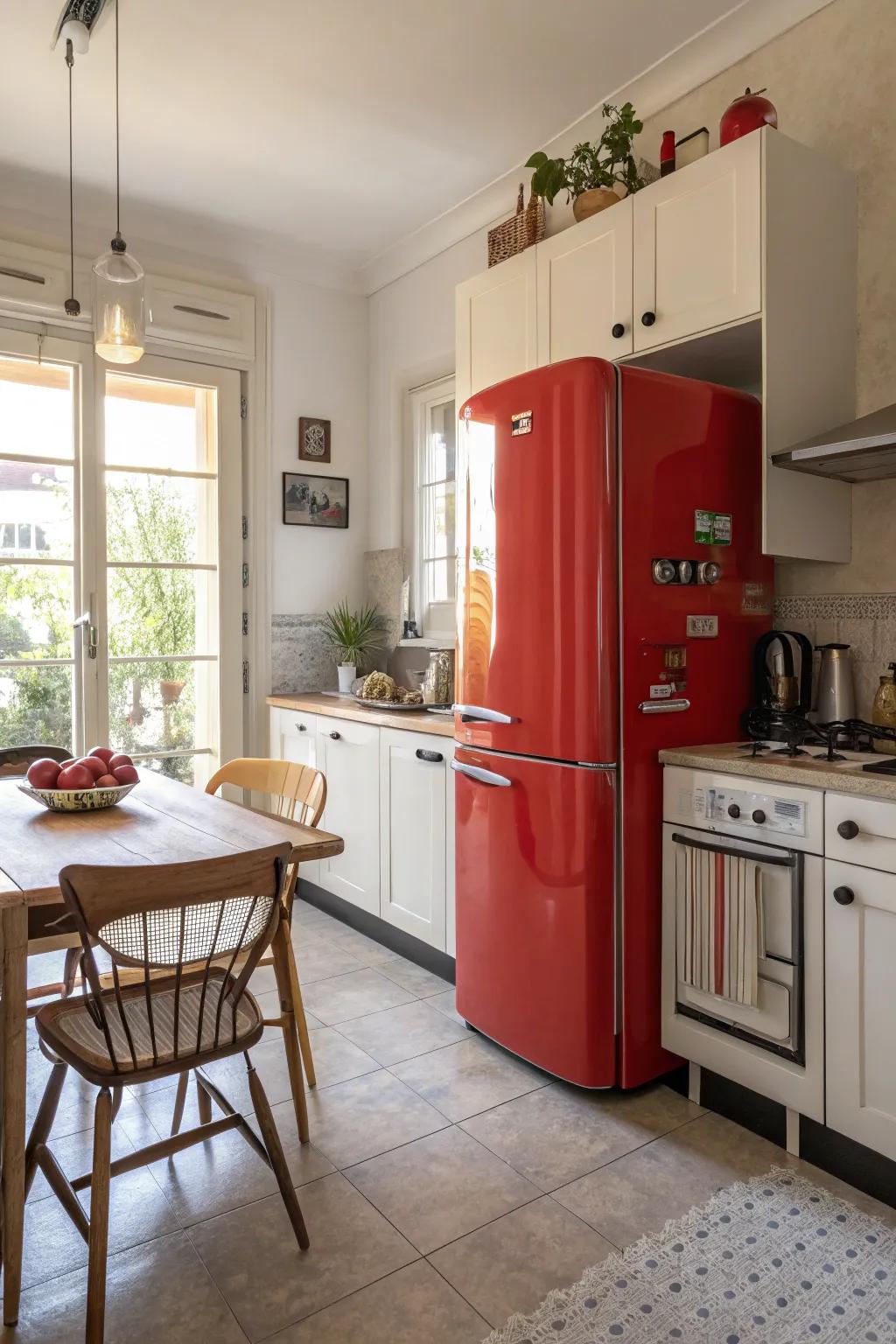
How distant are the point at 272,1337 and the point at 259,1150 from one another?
0.29 metres

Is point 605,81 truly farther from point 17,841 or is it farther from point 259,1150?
point 259,1150

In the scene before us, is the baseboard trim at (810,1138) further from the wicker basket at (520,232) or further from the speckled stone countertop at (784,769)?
the wicker basket at (520,232)

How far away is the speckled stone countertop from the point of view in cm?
184

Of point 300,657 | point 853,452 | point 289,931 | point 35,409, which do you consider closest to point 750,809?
point 853,452

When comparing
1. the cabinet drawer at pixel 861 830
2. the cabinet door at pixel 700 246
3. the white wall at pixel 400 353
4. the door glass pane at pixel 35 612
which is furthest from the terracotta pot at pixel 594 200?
the door glass pane at pixel 35 612

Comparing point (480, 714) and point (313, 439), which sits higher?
point (313, 439)

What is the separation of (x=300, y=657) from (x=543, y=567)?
219 cm

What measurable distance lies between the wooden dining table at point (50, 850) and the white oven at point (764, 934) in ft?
2.97

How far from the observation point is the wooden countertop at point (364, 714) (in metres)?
2.99

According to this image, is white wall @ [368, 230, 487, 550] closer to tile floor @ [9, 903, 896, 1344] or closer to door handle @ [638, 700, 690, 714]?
door handle @ [638, 700, 690, 714]

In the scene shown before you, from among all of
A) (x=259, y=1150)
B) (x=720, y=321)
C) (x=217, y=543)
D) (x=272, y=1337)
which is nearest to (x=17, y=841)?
(x=259, y=1150)

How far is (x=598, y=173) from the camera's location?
8.93ft

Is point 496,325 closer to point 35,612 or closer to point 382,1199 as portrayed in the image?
point 35,612

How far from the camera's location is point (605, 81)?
2.91 meters
